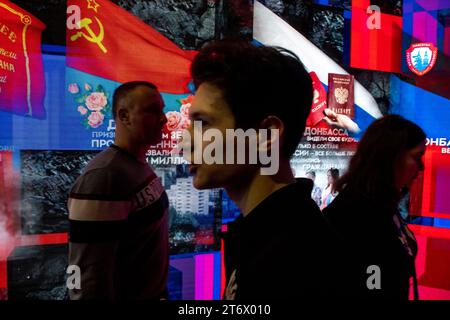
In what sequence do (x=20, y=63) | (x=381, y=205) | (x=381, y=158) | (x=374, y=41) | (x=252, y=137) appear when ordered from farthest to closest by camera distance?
(x=374, y=41) → (x=20, y=63) → (x=381, y=158) → (x=381, y=205) → (x=252, y=137)

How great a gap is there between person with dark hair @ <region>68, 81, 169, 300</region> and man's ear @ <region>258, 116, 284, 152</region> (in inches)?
34.4

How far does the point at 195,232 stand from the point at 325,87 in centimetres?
151

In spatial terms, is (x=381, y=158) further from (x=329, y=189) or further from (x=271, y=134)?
(x=329, y=189)

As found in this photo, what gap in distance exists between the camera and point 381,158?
161 centimetres

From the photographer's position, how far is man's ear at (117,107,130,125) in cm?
180

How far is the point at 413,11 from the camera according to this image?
361 cm

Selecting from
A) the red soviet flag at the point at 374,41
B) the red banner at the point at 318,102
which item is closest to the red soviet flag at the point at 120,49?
the red banner at the point at 318,102

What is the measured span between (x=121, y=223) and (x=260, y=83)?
3.06ft

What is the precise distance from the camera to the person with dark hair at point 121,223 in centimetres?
149

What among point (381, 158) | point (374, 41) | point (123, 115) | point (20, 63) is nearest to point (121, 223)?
point (123, 115)

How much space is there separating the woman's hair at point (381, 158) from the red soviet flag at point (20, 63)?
5.51 ft

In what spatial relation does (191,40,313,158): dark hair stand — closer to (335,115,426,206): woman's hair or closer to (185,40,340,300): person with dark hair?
(185,40,340,300): person with dark hair

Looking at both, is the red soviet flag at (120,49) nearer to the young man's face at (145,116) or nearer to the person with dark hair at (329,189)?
the young man's face at (145,116)

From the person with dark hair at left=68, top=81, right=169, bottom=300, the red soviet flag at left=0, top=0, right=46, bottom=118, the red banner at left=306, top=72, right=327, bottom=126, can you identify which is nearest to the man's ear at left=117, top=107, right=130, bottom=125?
the person with dark hair at left=68, top=81, right=169, bottom=300
